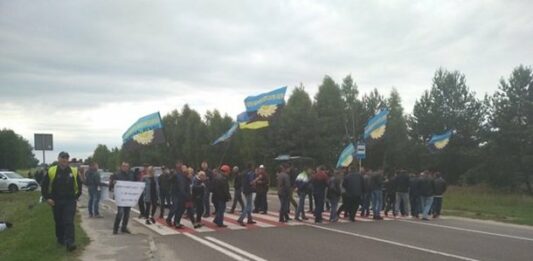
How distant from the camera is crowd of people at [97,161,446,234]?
15844mm

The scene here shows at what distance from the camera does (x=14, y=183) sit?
4156 cm

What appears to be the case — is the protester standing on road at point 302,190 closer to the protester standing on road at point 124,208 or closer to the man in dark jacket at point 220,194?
the man in dark jacket at point 220,194

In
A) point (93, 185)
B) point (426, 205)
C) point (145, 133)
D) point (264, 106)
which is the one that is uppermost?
point (264, 106)

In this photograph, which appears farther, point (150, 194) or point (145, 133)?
point (145, 133)

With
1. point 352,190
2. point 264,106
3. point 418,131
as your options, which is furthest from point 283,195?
A: point 418,131

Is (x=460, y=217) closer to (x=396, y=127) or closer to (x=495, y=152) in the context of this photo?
(x=495, y=152)

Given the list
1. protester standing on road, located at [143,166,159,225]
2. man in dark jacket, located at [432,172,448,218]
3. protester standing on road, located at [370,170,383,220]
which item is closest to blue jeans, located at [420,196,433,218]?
man in dark jacket, located at [432,172,448,218]

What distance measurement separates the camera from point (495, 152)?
52.9 m

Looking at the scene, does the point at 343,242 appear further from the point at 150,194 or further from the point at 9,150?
the point at 9,150

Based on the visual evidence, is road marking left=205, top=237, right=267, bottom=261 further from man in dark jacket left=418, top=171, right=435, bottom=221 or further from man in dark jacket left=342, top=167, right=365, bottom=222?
man in dark jacket left=418, top=171, right=435, bottom=221

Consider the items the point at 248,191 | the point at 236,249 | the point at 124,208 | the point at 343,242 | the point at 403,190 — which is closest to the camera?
the point at 236,249

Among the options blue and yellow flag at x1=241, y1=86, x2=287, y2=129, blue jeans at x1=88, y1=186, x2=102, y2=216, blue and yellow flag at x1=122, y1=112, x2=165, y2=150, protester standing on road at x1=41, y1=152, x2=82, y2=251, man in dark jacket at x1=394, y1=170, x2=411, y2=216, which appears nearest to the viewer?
protester standing on road at x1=41, y1=152, x2=82, y2=251

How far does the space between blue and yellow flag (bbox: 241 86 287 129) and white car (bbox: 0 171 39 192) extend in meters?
24.3

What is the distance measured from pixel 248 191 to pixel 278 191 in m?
0.94
